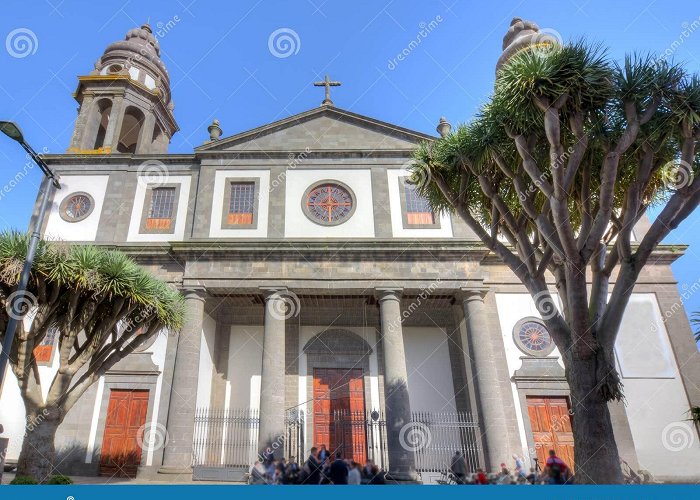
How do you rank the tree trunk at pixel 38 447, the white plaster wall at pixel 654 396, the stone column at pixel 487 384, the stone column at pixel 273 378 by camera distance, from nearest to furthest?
the tree trunk at pixel 38 447 < the stone column at pixel 273 378 < the stone column at pixel 487 384 < the white plaster wall at pixel 654 396

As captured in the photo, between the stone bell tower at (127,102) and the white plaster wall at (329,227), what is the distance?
779cm

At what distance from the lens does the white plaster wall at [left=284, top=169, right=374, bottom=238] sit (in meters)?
17.9

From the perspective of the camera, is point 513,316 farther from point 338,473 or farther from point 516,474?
point 338,473

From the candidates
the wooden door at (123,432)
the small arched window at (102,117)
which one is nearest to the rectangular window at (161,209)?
the small arched window at (102,117)

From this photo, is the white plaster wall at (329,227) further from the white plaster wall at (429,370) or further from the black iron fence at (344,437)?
the black iron fence at (344,437)

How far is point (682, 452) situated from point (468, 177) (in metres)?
12.0

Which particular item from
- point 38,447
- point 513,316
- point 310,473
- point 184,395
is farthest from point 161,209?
point 513,316

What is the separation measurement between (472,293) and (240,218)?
9.17 m

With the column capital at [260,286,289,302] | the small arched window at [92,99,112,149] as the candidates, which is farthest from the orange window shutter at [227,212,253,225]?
the small arched window at [92,99,112,149]

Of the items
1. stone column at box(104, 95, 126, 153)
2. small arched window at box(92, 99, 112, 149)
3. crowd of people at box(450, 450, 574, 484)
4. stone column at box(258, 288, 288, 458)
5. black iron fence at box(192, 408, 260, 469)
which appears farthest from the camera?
small arched window at box(92, 99, 112, 149)

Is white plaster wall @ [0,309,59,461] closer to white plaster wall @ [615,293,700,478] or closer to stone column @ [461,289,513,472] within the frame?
stone column @ [461,289,513,472]

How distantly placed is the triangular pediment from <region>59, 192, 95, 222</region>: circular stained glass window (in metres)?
5.04

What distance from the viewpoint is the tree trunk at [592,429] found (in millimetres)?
7344

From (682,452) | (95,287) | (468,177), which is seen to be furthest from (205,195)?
(682,452)
